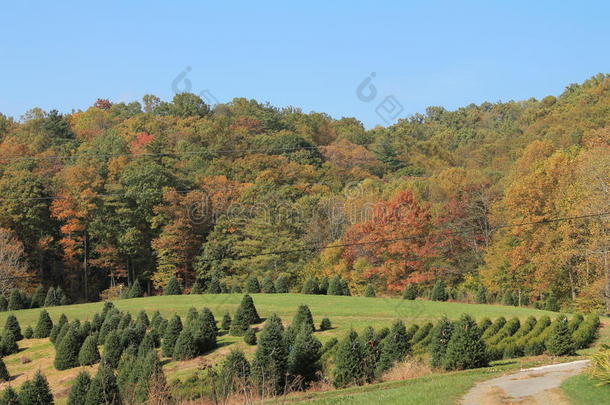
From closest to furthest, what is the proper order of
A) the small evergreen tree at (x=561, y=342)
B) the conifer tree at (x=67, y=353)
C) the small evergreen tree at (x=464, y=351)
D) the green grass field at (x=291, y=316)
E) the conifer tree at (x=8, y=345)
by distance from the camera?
the green grass field at (x=291, y=316)
the small evergreen tree at (x=464, y=351)
the small evergreen tree at (x=561, y=342)
the conifer tree at (x=67, y=353)
the conifer tree at (x=8, y=345)

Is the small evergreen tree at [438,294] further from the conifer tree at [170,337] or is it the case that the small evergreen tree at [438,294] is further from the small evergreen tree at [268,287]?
the conifer tree at [170,337]

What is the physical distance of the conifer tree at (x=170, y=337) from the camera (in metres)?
27.5

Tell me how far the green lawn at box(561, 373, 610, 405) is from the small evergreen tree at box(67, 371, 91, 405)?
12076mm

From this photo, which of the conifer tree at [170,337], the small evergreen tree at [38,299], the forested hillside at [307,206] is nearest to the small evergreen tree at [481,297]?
the forested hillside at [307,206]

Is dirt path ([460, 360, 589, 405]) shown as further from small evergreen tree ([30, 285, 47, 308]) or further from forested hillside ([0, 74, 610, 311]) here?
small evergreen tree ([30, 285, 47, 308])

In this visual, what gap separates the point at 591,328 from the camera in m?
24.4

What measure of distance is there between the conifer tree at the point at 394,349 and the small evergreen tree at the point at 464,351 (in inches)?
94.4

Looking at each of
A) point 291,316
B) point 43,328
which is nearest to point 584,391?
point 291,316

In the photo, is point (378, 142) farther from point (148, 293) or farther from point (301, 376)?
point (301, 376)

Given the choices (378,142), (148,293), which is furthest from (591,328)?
(378,142)

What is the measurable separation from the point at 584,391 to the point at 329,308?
2238cm

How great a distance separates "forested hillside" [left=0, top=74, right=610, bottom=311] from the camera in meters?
41.0

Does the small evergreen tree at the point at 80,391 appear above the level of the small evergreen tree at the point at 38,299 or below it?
below

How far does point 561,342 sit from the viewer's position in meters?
21.4
